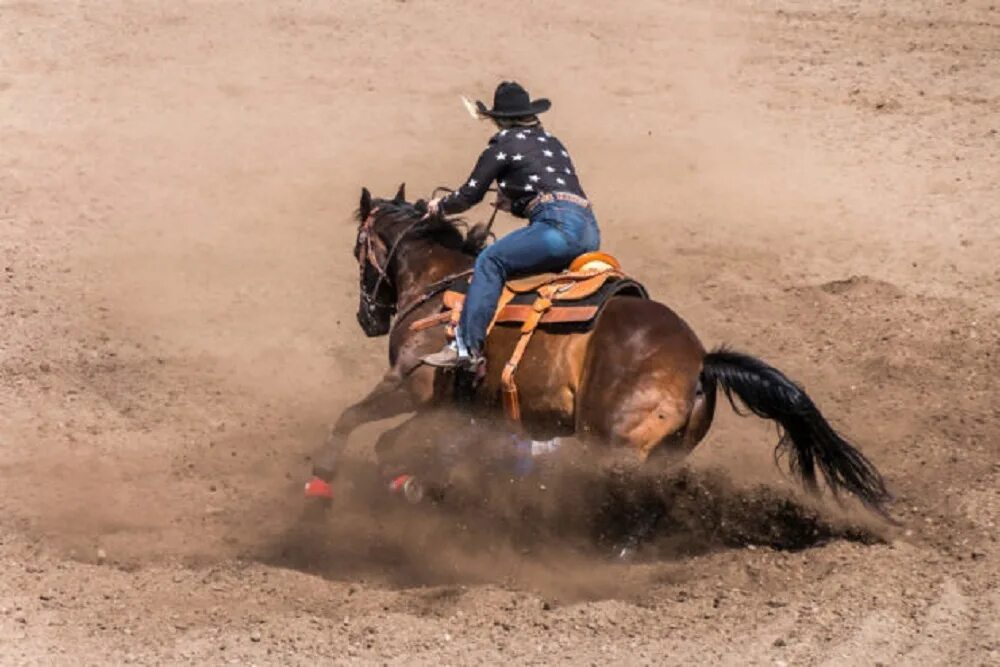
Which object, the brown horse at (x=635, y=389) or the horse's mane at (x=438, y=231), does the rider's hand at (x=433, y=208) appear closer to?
the horse's mane at (x=438, y=231)

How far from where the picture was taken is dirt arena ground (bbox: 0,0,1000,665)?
23.6ft

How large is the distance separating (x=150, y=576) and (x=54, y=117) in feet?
29.1

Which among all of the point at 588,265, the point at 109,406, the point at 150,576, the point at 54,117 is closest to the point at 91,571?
the point at 150,576

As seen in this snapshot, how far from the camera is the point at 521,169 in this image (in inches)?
336

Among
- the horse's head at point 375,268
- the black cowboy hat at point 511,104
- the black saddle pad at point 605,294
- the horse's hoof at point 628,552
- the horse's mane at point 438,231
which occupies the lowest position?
the horse's hoof at point 628,552

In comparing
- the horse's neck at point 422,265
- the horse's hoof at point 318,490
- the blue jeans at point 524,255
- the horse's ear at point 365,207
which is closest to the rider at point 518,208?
the blue jeans at point 524,255

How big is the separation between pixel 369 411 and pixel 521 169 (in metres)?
1.88

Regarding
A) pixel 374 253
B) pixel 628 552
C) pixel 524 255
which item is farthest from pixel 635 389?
pixel 374 253

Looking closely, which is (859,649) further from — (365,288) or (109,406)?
(109,406)

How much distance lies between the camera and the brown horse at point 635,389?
7551 mm

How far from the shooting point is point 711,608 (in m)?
7.19

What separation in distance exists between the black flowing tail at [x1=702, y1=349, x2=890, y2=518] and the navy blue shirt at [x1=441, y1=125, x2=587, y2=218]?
164 centimetres

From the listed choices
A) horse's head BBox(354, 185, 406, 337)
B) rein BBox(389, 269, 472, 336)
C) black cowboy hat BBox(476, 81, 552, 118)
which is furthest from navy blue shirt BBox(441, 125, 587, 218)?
horse's head BBox(354, 185, 406, 337)

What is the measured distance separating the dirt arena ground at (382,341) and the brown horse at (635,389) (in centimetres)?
62
